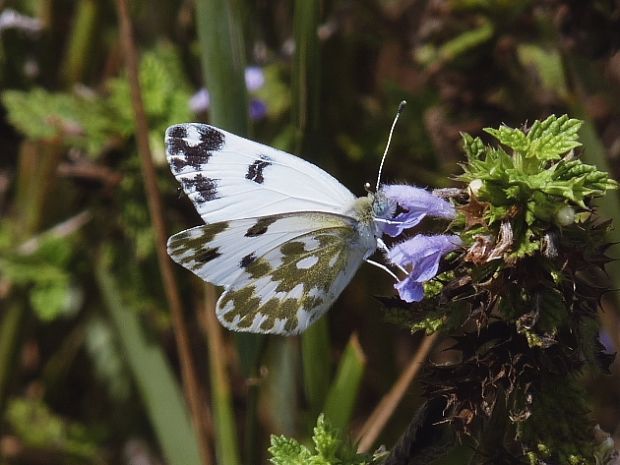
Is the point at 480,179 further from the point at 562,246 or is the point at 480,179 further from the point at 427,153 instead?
the point at 427,153

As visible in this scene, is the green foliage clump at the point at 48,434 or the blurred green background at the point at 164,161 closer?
the blurred green background at the point at 164,161

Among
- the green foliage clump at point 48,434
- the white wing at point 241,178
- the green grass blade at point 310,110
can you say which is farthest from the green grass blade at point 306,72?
the green foliage clump at point 48,434

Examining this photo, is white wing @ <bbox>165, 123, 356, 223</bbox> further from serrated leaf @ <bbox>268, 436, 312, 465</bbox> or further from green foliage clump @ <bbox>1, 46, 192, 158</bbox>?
green foliage clump @ <bbox>1, 46, 192, 158</bbox>

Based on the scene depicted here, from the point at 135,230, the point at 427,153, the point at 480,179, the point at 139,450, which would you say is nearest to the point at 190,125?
the point at 480,179

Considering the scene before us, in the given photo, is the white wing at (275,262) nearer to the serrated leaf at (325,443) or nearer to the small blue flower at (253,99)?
the serrated leaf at (325,443)

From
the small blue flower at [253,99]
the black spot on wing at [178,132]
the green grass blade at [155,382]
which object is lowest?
the green grass blade at [155,382]

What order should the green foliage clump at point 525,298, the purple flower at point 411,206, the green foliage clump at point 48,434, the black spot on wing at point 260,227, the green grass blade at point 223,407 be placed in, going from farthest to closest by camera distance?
1. the green foliage clump at point 48,434
2. the green grass blade at point 223,407
3. the black spot on wing at point 260,227
4. the purple flower at point 411,206
5. the green foliage clump at point 525,298

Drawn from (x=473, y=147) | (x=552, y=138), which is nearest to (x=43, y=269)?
(x=473, y=147)

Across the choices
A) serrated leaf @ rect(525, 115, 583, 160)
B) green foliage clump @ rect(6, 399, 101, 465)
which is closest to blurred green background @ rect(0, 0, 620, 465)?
green foliage clump @ rect(6, 399, 101, 465)
